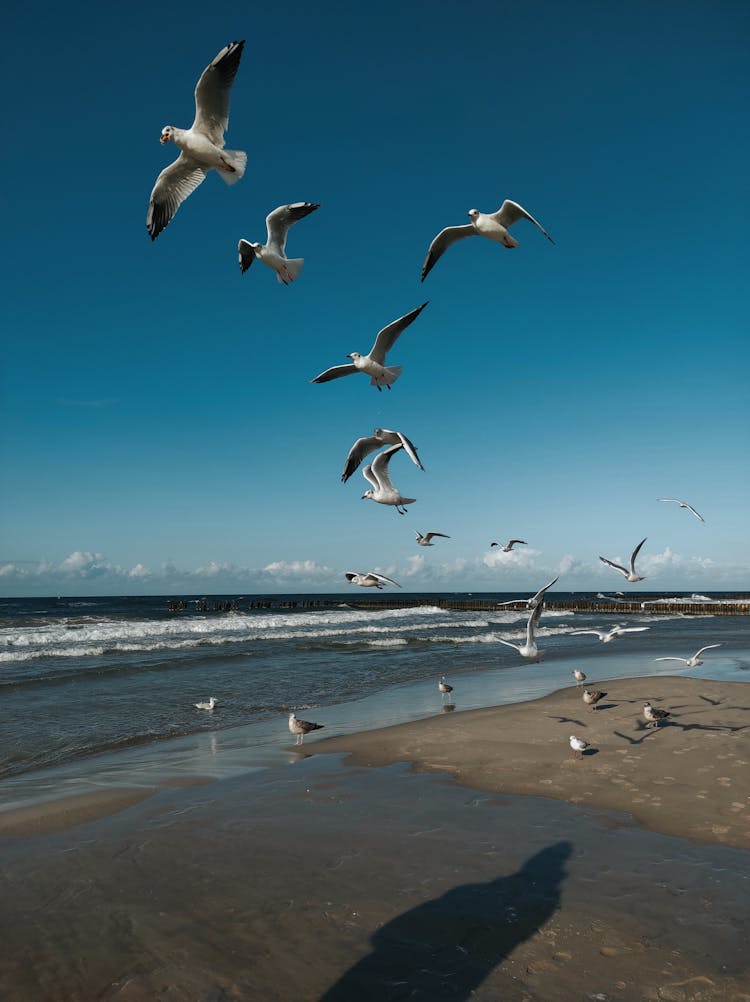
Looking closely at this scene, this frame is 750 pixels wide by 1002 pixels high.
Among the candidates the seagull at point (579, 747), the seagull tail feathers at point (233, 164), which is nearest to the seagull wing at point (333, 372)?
the seagull tail feathers at point (233, 164)

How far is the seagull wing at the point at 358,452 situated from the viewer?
11.2 meters

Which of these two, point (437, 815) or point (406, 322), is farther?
point (406, 322)

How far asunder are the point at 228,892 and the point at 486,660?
58.5 ft

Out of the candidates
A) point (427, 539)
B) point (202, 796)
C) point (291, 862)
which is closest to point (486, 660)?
point (427, 539)

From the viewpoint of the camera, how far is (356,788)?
7859 mm

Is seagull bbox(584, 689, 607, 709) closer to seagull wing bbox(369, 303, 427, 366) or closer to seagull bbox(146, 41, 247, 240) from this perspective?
seagull wing bbox(369, 303, 427, 366)

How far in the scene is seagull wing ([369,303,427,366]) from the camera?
33.2 ft

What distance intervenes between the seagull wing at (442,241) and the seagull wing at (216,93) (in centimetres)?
336

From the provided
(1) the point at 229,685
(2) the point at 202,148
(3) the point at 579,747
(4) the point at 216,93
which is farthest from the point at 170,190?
(1) the point at 229,685

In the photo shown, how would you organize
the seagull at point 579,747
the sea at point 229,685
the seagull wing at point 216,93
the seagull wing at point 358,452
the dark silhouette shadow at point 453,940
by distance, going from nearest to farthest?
the dark silhouette shadow at point 453,940 < the seagull wing at point 216,93 < the seagull at point 579,747 < the sea at point 229,685 < the seagull wing at point 358,452

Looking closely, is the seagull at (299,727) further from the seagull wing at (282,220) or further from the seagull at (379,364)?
the seagull wing at (282,220)

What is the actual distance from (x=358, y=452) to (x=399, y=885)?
7.24m

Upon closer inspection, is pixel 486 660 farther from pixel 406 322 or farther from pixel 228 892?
pixel 228 892

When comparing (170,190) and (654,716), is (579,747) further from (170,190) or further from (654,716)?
(170,190)
